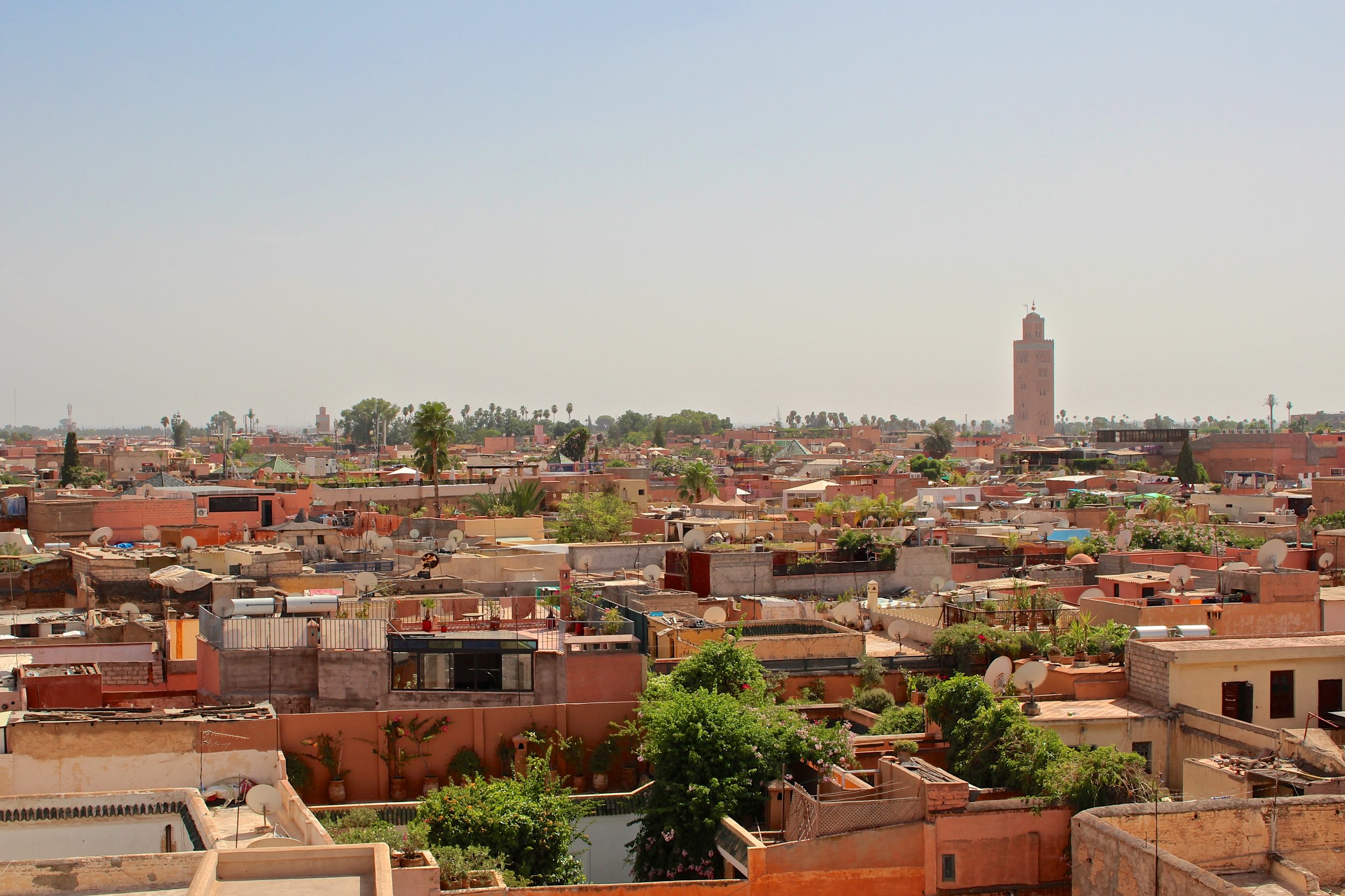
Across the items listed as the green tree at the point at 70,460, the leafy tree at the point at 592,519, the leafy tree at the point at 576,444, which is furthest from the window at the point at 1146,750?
the leafy tree at the point at 576,444

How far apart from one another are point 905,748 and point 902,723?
1.17 meters

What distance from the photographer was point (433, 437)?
143 feet

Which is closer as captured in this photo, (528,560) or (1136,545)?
(528,560)

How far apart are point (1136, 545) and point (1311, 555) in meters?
4.78

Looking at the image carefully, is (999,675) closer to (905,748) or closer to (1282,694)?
(905,748)

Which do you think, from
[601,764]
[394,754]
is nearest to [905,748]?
[601,764]

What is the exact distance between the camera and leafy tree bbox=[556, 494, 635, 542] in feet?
121

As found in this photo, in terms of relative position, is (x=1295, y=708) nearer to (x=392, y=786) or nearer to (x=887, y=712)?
(x=887, y=712)

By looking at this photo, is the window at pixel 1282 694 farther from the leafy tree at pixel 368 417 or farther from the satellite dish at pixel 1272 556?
the leafy tree at pixel 368 417

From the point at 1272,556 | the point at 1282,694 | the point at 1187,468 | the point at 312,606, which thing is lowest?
the point at 1282,694

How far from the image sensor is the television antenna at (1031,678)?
52.1 ft

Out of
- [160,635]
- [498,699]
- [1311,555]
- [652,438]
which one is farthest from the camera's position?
[652,438]

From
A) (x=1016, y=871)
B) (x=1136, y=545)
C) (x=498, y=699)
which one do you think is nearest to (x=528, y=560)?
(x=498, y=699)

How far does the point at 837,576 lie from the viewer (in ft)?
86.3
